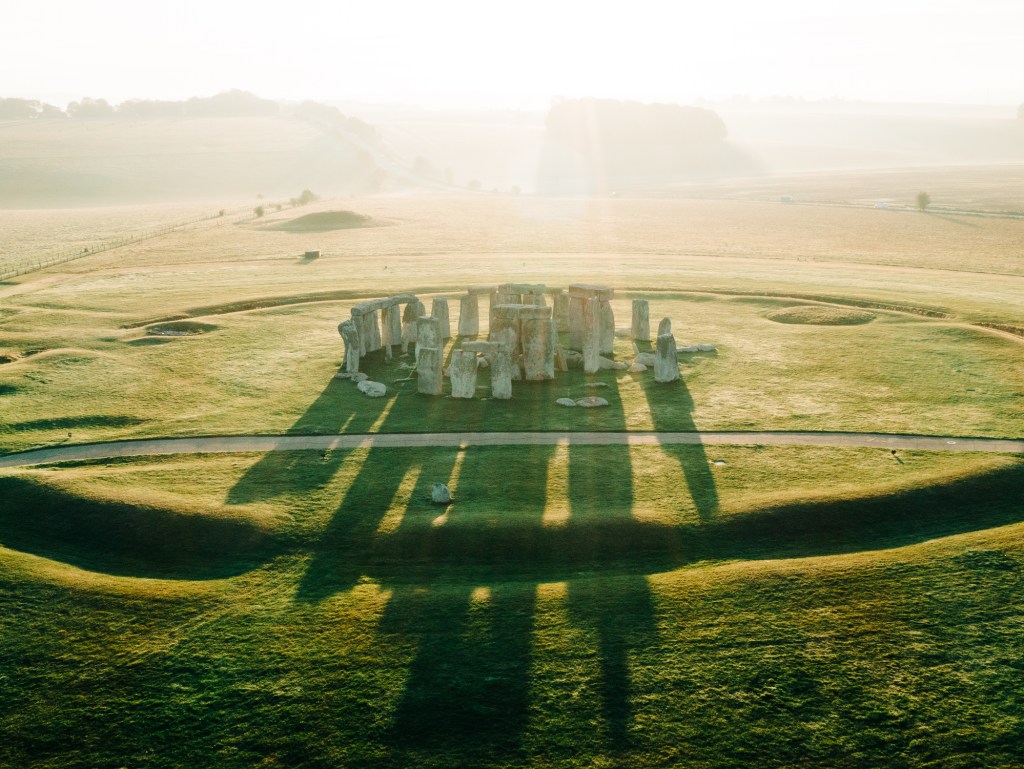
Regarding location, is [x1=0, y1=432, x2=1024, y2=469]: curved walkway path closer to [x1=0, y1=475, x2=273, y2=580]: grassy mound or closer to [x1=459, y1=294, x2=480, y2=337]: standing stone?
[x1=0, y1=475, x2=273, y2=580]: grassy mound

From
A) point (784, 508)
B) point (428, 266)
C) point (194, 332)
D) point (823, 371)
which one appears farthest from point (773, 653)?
point (428, 266)

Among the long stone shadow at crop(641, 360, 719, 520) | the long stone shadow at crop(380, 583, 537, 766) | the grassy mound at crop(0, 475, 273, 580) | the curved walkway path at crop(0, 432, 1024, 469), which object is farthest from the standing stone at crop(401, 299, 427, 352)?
the long stone shadow at crop(380, 583, 537, 766)

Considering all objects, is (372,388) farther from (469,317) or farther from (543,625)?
(543,625)

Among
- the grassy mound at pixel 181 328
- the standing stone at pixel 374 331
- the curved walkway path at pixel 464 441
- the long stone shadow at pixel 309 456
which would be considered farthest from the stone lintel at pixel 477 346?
the grassy mound at pixel 181 328

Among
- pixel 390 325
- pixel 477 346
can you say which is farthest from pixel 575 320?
pixel 477 346

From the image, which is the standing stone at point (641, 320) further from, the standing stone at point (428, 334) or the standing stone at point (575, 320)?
the standing stone at point (428, 334)

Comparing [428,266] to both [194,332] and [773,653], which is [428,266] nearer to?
[194,332]

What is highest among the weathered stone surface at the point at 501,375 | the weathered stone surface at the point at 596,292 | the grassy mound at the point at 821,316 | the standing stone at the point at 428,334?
the weathered stone surface at the point at 596,292
